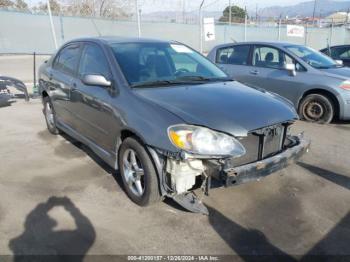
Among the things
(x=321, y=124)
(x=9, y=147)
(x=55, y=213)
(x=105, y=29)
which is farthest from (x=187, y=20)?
(x=55, y=213)

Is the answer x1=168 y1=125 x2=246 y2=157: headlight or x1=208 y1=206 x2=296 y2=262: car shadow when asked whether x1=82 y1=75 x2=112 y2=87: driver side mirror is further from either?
x1=208 y1=206 x2=296 y2=262: car shadow

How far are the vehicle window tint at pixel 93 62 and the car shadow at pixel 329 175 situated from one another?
2865 millimetres

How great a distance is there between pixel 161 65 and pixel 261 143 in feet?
5.20

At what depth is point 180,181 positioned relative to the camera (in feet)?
9.92

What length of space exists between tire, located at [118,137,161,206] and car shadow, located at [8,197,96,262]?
0.56 metres

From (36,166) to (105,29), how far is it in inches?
763

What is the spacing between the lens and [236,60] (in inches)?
311

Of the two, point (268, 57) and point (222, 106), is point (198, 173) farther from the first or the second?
point (268, 57)

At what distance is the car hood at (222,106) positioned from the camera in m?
3.09

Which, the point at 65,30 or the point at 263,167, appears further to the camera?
the point at 65,30

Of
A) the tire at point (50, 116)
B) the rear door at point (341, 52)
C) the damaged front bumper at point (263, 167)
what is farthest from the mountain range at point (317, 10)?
the damaged front bumper at point (263, 167)

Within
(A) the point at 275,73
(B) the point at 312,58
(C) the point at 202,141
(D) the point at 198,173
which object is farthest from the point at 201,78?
(B) the point at 312,58

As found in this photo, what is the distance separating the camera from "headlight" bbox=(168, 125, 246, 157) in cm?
295

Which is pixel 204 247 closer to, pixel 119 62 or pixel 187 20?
pixel 119 62
